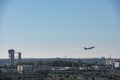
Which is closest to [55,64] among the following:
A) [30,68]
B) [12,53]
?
[30,68]

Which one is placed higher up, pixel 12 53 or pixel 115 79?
pixel 12 53

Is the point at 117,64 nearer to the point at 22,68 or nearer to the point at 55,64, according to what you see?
the point at 55,64

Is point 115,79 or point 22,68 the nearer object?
point 115,79

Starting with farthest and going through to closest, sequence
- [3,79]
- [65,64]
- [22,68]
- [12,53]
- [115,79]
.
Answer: [12,53], [65,64], [22,68], [115,79], [3,79]

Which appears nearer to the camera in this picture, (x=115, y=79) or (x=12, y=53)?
(x=115, y=79)

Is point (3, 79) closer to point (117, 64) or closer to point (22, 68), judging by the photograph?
point (22, 68)

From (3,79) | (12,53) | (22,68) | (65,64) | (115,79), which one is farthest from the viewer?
(12,53)

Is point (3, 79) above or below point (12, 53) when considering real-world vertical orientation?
below

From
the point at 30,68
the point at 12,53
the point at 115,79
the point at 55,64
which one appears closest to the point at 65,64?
the point at 55,64

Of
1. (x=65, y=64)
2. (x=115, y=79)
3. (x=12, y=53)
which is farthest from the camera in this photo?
(x=12, y=53)
